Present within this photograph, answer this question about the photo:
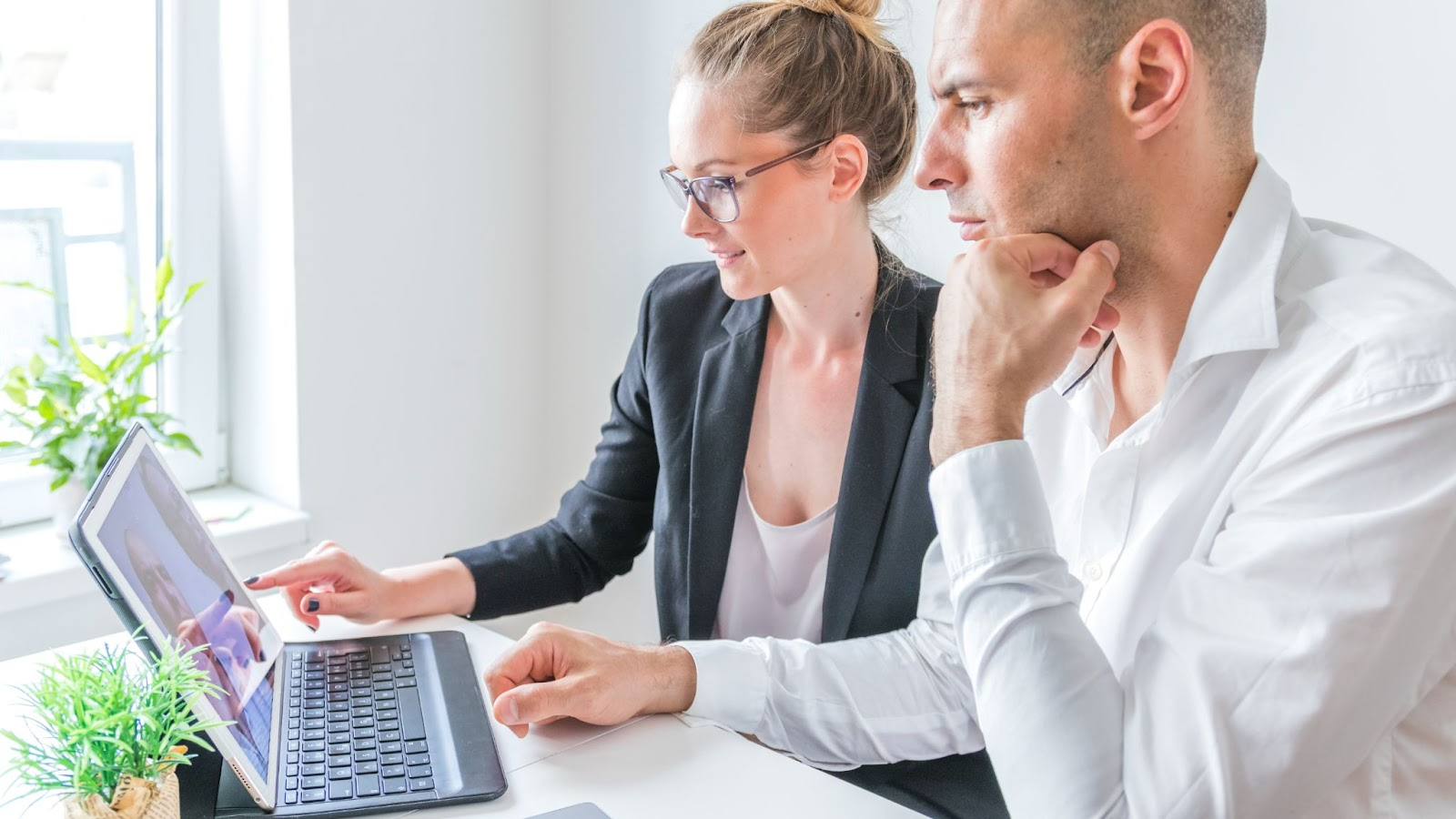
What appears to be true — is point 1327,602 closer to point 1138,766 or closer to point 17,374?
point 1138,766

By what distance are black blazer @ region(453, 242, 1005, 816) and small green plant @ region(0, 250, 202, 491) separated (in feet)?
2.23

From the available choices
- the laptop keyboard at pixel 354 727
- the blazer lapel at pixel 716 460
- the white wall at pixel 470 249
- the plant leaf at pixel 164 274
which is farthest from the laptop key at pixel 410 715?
the plant leaf at pixel 164 274

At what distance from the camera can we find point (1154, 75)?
983 millimetres

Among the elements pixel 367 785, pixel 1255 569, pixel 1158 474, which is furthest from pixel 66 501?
pixel 1255 569

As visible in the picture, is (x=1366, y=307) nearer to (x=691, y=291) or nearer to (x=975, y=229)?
(x=975, y=229)

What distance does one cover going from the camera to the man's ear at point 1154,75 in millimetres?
968

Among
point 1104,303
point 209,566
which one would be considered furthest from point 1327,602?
point 209,566

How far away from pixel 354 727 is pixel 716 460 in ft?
1.99

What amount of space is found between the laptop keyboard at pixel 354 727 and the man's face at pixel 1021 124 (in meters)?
0.69

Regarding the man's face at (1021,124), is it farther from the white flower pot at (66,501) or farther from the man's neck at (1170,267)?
the white flower pot at (66,501)

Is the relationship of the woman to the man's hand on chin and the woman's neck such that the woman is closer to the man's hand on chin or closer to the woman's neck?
the woman's neck

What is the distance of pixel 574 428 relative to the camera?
8.14ft

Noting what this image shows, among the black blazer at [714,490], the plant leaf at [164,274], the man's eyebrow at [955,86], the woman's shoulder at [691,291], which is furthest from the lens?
the plant leaf at [164,274]

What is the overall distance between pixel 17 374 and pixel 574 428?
99 cm
